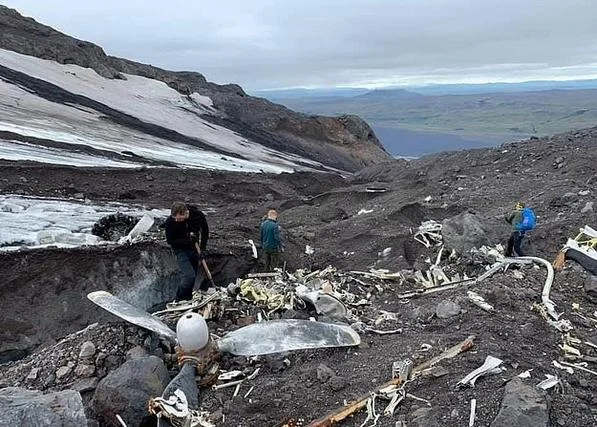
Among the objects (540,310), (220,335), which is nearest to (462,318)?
(540,310)

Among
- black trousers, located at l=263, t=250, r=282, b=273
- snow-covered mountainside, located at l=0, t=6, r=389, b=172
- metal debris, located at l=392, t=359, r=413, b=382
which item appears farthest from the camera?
snow-covered mountainside, located at l=0, t=6, r=389, b=172

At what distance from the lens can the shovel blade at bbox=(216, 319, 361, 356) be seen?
4809mm

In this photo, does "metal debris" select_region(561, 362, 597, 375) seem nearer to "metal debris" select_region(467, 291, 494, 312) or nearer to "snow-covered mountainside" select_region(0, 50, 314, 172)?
"metal debris" select_region(467, 291, 494, 312)

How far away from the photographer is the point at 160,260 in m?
9.20

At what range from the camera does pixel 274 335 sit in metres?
4.91

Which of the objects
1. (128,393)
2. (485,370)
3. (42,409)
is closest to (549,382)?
(485,370)

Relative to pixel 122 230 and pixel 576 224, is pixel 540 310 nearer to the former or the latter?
pixel 576 224

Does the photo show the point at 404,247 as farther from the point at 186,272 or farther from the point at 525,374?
the point at 525,374

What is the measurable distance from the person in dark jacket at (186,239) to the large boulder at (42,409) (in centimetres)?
272

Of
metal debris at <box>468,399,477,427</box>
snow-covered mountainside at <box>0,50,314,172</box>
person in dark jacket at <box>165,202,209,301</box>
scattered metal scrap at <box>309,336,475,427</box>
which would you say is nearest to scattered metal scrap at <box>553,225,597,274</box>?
scattered metal scrap at <box>309,336,475,427</box>

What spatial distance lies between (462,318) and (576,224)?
5.00 m

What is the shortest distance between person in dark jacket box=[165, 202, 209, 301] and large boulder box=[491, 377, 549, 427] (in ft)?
12.6

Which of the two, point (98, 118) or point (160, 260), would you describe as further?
point (98, 118)

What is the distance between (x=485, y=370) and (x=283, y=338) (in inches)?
60.6
